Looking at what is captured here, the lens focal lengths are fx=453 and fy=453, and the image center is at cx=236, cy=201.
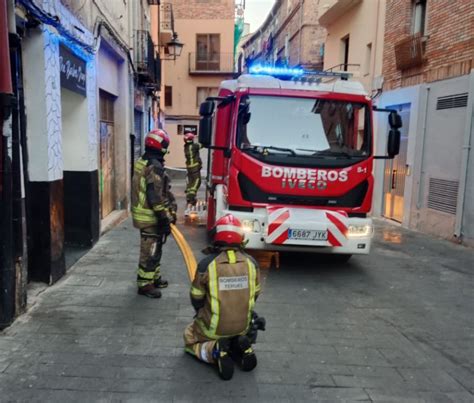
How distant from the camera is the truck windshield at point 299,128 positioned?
6.36 meters

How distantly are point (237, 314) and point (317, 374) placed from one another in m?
0.82

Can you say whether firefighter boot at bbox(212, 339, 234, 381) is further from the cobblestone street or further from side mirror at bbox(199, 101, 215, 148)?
side mirror at bbox(199, 101, 215, 148)

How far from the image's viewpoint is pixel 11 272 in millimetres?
4250

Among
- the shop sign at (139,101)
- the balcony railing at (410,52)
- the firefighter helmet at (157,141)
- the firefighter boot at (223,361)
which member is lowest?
the firefighter boot at (223,361)

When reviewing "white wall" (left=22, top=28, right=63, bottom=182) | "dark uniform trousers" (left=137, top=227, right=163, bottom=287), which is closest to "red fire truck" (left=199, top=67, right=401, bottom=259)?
"dark uniform trousers" (left=137, top=227, right=163, bottom=287)

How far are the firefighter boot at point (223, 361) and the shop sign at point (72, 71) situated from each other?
13.9ft

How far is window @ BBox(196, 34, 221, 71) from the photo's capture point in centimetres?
3166

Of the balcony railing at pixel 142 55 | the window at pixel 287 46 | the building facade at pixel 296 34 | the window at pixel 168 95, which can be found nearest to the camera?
the balcony railing at pixel 142 55

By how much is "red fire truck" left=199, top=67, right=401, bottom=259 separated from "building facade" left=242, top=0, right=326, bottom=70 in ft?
36.6

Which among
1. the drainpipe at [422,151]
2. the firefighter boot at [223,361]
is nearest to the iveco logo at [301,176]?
the firefighter boot at [223,361]

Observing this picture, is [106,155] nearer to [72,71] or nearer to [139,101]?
[72,71]

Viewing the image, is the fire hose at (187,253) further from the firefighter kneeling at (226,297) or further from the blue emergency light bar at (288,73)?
the blue emergency light bar at (288,73)

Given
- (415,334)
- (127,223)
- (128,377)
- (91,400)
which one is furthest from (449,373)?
(127,223)

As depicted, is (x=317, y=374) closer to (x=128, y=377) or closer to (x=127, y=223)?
(x=128, y=377)
